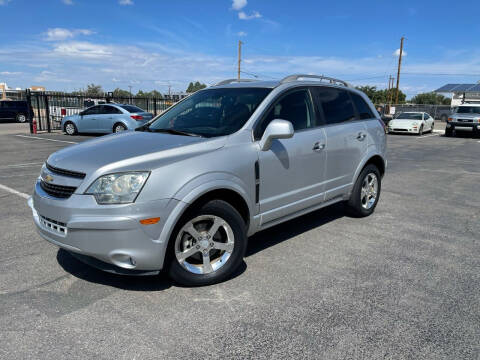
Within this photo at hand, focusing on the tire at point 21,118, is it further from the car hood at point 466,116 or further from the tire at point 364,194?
the tire at point 364,194

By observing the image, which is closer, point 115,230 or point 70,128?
point 115,230

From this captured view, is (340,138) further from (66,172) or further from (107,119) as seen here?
(107,119)

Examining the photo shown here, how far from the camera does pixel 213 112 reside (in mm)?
4172

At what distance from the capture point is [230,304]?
313cm

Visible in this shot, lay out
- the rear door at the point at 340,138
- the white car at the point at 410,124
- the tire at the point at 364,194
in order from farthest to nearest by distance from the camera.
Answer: the white car at the point at 410,124 < the tire at the point at 364,194 < the rear door at the point at 340,138

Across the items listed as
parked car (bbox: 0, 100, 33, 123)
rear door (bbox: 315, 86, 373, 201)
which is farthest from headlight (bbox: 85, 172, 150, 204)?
parked car (bbox: 0, 100, 33, 123)

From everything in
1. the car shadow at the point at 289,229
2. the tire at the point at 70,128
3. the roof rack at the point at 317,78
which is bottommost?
the car shadow at the point at 289,229

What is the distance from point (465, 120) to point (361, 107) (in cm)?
1906

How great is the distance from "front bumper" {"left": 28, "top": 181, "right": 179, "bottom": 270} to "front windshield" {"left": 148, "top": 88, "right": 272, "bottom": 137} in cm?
109

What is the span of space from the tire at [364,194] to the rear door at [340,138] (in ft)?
0.78

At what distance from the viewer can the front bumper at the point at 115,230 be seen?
2.89 m

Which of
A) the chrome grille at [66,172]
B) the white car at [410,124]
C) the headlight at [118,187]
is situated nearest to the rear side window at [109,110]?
the chrome grille at [66,172]

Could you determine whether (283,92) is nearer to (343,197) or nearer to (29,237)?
(343,197)

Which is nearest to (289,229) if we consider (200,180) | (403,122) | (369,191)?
(369,191)
